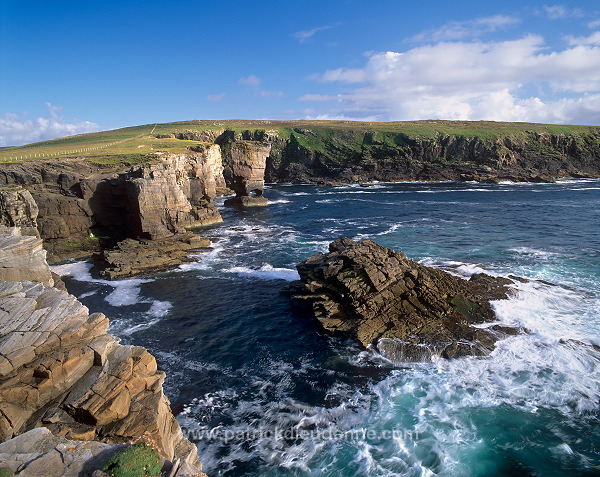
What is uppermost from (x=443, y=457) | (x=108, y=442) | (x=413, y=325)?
(x=108, y=442)

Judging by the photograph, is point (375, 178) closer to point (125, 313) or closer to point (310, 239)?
point (310, 239)

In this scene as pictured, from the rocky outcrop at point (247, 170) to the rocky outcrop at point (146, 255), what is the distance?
32923 mm

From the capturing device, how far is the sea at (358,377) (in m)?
15.6

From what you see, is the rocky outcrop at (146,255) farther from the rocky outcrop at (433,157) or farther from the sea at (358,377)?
the rocky outcrop at (433,157)

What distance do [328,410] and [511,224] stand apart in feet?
161

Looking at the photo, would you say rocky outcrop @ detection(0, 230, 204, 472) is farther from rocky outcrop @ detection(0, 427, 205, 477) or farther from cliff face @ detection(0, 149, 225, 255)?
cliff face @ detection(0, 149, 225, 255)

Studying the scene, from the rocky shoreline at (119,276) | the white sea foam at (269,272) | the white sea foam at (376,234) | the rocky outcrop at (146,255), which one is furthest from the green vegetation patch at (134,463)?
the white sea foam at (376,234)

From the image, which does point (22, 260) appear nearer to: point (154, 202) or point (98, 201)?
point (154, 202)

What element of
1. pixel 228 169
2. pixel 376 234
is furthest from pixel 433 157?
pixel 376 234

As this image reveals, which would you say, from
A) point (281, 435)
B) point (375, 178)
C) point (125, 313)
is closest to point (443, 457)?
point (281, 435)

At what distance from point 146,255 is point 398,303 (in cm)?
2797

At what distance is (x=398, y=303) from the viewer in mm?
25797

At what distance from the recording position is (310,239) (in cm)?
5034

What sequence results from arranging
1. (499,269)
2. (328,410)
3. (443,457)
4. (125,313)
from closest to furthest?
(443,457)
(328,410)
(125,313)
(499,269)
